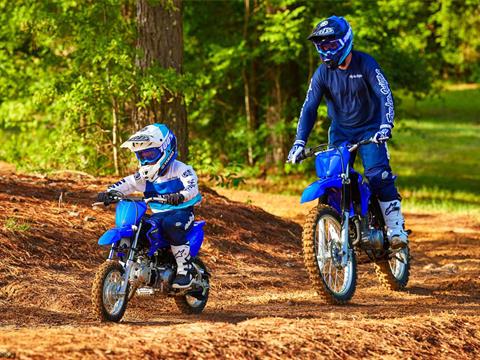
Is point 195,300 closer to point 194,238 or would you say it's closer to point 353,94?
point 194,238

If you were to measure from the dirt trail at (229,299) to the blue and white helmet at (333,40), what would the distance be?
6.87 feet

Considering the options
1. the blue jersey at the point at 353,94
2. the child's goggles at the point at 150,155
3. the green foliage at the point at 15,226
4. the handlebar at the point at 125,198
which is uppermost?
the blue jersey at the point at 353,94

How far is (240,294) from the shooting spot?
9.27 metres

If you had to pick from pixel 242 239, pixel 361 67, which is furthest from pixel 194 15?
pixel 361 67

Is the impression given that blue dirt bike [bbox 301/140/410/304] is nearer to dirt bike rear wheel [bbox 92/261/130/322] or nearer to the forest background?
dirt bike rear wheel [bbox 92/261/130/322]

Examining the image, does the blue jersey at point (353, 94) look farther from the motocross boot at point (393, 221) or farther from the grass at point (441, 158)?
the grass at point (441, 158)

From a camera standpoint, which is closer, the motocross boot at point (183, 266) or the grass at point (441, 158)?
the motocross boot at point (183, 266)

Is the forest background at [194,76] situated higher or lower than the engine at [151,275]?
higher

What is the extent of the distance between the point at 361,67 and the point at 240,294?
7.45 feet

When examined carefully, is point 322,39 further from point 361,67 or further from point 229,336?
point 229,336

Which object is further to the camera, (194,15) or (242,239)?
(194,15)

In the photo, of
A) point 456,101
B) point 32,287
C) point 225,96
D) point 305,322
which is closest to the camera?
point 305,322

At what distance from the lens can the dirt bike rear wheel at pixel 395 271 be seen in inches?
381

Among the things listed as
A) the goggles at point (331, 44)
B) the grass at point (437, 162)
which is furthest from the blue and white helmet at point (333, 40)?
the grass at point (437, 162)
